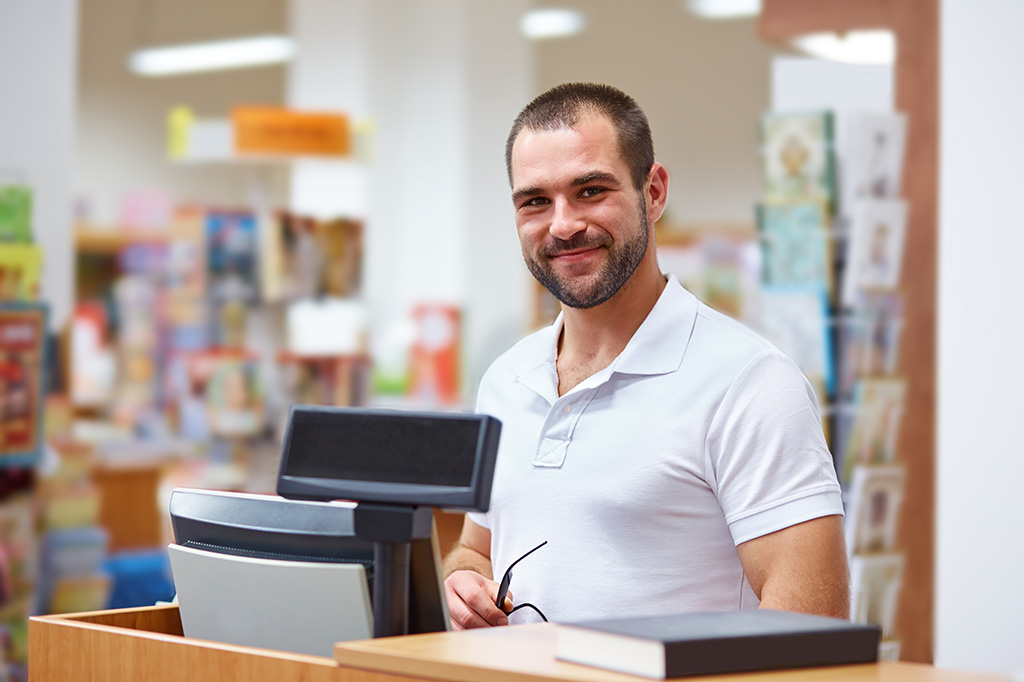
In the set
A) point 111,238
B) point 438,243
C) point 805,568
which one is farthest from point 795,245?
point 111,238

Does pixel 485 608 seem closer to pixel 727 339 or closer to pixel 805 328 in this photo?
pixel 727 339

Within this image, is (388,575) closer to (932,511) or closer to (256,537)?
(256,537)

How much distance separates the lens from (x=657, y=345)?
1719 mm

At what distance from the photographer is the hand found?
1.54m

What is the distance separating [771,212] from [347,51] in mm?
4970

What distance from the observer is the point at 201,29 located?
1169 cm

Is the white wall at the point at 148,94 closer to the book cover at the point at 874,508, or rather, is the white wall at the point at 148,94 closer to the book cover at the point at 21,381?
the book cover at the point at 21,381

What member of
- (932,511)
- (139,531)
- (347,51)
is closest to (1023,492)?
(932,511)

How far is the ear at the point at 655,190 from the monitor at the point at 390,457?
0.72 m

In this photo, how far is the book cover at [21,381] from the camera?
365 centimetres

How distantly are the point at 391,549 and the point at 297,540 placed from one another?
130mm

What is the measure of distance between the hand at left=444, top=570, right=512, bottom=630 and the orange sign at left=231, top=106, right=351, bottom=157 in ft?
16.8

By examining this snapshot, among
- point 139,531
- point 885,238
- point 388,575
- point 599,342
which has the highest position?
point 885,238

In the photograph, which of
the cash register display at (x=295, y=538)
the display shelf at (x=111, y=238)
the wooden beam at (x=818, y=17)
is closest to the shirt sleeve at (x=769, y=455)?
the cash register display at (x=295, y=538)
